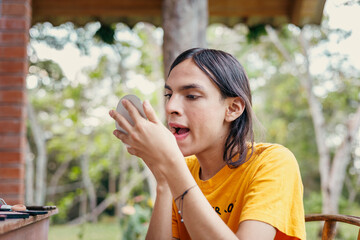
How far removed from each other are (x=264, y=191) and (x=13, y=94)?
2.35 metres

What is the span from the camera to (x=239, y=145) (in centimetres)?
145

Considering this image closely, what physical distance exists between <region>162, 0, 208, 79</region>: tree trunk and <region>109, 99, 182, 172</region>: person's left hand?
1918mm

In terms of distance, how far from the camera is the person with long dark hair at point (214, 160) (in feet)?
3.60

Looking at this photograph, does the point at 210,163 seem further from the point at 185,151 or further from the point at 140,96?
the point at 140,96

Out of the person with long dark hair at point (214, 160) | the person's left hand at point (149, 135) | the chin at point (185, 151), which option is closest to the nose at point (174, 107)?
the person with long dark hair at point (214, 160)

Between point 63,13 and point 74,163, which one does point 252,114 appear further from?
point 74,163

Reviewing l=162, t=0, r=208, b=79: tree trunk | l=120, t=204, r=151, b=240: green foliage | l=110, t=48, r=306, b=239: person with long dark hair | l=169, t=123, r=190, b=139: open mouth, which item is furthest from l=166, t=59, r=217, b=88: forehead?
l=120, t=204, r=151, b=240: green foliage

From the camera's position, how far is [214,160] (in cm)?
152

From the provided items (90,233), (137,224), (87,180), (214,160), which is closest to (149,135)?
(214,160)

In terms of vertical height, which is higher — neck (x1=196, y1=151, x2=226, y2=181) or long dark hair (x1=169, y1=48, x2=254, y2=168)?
long dark hair (x1=169, y1=48, x2=254, y2=168)

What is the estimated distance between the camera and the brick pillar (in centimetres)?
301

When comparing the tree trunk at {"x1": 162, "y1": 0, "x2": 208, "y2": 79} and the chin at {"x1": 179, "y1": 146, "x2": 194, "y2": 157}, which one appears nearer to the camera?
the chin at {"x1": 179, "y1": 146, "x2": 194, "y2": 157}

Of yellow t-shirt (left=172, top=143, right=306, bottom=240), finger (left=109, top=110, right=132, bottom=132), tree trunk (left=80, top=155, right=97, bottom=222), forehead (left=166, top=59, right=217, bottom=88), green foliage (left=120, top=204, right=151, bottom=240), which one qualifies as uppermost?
forehead (left=166, top=59, right=217, bottom=88)

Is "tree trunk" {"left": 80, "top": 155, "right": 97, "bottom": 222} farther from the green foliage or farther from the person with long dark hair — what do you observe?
the person with long dark hair
